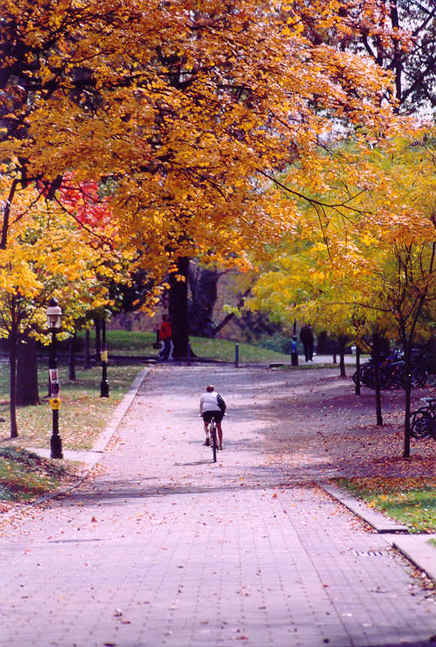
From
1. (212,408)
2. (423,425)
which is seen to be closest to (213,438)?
(212,408)

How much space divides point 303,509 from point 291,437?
984 centimetres

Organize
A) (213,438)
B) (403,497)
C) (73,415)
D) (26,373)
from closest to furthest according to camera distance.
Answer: (403,497)
(213,438)
(73,415)
(26,373)

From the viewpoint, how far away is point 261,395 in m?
32.1

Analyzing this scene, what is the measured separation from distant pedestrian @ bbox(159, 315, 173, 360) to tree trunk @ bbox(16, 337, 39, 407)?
16.6 metres

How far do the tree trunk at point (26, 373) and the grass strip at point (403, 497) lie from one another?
13.1 m

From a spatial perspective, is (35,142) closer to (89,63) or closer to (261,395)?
(89,63)

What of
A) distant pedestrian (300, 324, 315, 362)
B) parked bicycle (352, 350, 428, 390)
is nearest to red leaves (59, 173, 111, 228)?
parked bicycle (352, 350, 428, 390)

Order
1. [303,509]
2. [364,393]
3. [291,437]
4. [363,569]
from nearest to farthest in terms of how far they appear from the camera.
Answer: [363,569] → [303,509] → [291,437] → [364,393]

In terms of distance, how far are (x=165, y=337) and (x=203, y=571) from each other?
117 ft

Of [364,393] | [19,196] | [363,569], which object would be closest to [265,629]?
[363,569]

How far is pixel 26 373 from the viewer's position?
86.2 feet

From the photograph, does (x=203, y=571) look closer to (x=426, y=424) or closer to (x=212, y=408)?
(x=212, y=408)

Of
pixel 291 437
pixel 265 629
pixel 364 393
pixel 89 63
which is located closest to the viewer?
pixel 265 629

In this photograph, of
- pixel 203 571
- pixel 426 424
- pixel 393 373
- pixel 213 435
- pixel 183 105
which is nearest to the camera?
pixel 203 571
